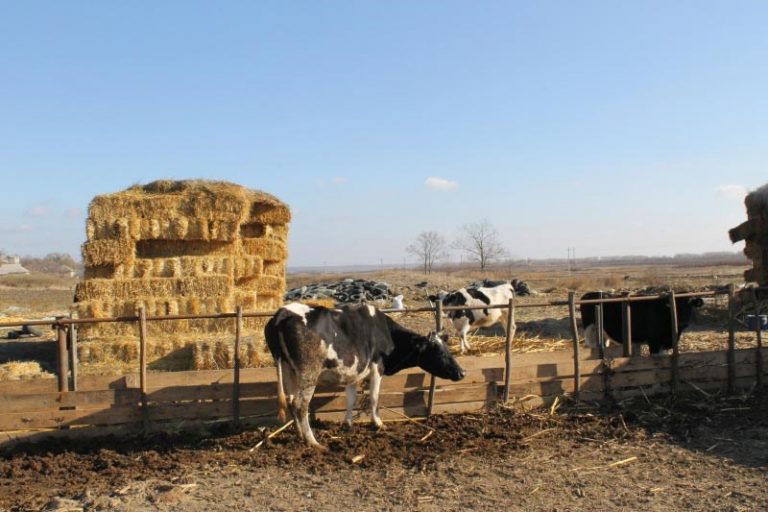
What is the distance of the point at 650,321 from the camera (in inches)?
411

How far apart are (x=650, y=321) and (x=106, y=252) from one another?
10560 mm

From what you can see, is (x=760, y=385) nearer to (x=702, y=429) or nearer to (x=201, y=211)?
(x=702, y=429)

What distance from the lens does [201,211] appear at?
13.7m

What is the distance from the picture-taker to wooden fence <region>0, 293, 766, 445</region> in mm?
7543

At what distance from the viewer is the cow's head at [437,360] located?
8.04 metres

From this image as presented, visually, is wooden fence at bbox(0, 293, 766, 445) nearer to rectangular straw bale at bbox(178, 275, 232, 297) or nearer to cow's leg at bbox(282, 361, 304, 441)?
cow's leg at bbox(282, 361, 304, 441)

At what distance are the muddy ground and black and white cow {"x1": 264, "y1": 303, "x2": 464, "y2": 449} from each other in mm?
525

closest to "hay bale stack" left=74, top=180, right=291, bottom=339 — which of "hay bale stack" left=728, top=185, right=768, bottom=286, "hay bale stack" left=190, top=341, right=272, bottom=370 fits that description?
"hay bale stack" left=190, top=341, right=272, bottom=370

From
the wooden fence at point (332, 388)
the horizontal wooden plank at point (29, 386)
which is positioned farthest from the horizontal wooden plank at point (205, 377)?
the horizontal wooden plank at point (29, 386)

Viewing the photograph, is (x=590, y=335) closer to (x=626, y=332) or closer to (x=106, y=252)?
(x=626, y=332)

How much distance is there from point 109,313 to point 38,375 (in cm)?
236

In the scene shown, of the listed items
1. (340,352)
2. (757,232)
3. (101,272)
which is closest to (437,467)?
(340,352)

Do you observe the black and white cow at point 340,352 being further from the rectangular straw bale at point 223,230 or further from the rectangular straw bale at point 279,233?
the rectangular straw bale at point 279,233

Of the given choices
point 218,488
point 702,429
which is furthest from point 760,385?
point 218,488
